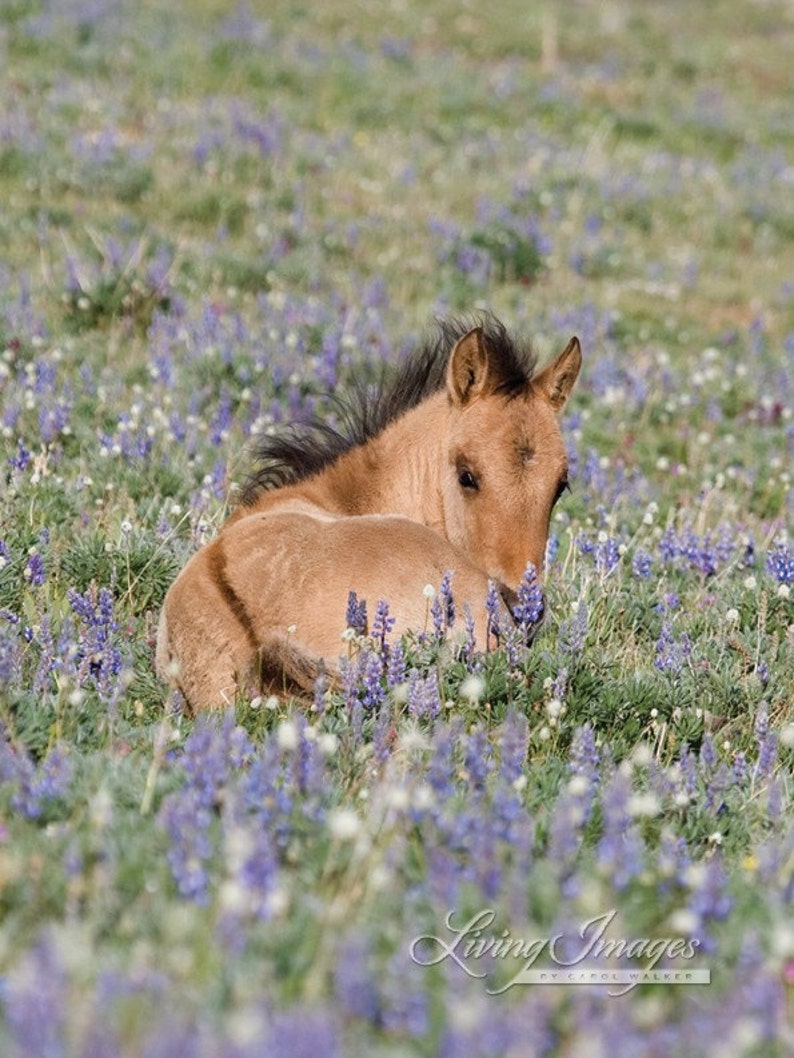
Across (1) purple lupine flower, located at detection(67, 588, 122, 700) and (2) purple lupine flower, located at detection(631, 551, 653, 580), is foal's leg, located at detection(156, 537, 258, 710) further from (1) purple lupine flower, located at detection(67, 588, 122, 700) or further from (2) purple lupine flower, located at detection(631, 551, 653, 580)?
(2) purple lupine flower, located at detection(631, 551, 653, 580)

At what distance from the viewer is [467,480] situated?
5.09m

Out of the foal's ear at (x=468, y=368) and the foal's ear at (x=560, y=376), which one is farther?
the foal's ear at (x=560, y=376)

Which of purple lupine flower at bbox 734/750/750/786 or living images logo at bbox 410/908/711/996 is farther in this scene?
purple lupine flower at bbox 734/750/750/786

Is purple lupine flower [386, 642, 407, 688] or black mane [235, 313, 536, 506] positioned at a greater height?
black mane [235, 313, 536, 506]

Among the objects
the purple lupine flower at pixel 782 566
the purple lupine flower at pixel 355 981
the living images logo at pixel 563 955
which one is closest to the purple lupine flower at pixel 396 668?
the living images logo at pixel 563 955

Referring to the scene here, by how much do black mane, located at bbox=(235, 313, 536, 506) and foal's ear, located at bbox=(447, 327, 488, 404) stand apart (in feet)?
0.22

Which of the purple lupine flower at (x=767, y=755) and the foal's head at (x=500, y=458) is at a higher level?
the foal's head at (x=500, y=458)

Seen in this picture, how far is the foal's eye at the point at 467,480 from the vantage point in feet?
16.6

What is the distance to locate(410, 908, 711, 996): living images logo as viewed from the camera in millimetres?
2652

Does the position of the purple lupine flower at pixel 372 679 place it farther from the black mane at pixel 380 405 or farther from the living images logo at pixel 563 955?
the black mane at pixel 380 405

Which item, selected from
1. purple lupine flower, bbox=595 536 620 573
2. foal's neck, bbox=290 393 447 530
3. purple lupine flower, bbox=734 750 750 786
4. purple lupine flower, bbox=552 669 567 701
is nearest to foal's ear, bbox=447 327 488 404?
foal's neck, bbox=290 393 447 530

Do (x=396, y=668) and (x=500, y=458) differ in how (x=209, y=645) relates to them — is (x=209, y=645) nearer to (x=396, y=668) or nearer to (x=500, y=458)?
(x=396, y=668)

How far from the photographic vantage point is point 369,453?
18.1 ft

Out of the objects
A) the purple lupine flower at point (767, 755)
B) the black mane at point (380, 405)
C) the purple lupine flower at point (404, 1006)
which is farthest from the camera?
the black mane at point (380, 405)
